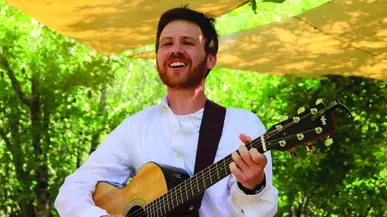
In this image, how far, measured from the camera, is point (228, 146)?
217cm

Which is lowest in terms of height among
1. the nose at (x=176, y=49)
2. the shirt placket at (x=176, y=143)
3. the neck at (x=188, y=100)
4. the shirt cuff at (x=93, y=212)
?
the shirt cuff at (x=93, y=212)

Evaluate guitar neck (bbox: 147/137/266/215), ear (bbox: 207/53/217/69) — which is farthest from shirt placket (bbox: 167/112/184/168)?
ear (bbox: 207/53/217/69)

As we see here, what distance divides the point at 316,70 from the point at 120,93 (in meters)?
7.62

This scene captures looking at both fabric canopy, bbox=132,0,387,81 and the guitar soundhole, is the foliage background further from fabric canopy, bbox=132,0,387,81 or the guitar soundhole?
the guitar soundhole

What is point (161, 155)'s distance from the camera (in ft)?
7.39

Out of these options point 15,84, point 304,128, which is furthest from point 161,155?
point 15,84

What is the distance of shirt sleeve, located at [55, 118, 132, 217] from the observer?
2.29 meters

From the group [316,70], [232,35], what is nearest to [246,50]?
[232,35]

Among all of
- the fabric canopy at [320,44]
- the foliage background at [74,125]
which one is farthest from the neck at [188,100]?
the foliage background at [74,125]

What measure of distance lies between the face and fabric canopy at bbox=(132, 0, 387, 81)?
1.53 metres

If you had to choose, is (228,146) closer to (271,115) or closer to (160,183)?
(160,183)

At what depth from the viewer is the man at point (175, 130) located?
2.18 m

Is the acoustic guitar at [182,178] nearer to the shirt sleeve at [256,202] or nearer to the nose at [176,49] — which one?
the shirt sleeve at [256,202]

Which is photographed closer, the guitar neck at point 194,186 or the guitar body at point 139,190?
the guitar neck at point 194,186
